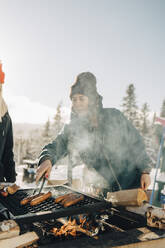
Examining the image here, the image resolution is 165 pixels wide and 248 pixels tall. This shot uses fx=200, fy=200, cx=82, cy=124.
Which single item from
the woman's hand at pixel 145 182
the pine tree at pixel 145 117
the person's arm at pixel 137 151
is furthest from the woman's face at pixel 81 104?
the pine tree at pixel 145 117

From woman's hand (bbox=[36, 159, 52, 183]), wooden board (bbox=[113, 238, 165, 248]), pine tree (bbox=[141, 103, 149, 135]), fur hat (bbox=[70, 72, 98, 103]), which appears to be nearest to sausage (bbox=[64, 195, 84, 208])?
woman's hand (bbox=[36, 159, 52, 183])

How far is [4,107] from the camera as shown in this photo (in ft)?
10.9

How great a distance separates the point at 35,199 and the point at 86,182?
1763mm

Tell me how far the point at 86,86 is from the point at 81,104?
0.30 metres

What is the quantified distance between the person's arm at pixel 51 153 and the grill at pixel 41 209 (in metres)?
0.31

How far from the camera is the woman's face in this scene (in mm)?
3219

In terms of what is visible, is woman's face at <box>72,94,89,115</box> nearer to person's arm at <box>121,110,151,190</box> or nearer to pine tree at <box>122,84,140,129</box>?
person's arm at <box>121,110,151,190</box>

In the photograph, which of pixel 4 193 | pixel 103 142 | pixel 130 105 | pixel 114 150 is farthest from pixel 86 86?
pixel 130 105

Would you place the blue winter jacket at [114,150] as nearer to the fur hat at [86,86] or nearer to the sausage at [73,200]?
the fur hat at [86,86]

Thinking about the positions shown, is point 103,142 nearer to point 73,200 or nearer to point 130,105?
point 73,200

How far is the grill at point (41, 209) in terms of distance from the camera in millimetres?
1634

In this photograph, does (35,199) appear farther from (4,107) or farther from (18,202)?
(4,107)

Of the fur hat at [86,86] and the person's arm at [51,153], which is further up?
the fur hat at [86,86]

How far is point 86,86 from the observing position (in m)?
3.23
